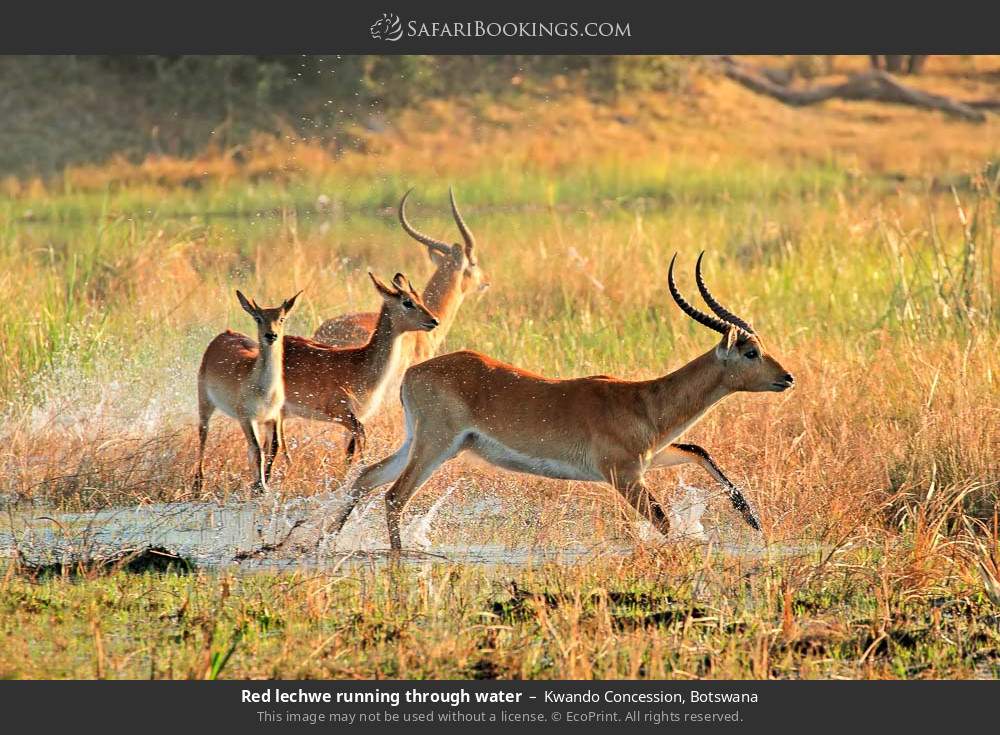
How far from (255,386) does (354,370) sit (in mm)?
609

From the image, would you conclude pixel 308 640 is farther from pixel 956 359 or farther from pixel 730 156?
pixel 730 156

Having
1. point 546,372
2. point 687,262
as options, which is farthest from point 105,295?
point 687,262

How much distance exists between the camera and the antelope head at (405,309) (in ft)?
27.1

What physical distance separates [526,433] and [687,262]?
6.68m

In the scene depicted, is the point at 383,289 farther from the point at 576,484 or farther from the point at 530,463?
the point at 530,463

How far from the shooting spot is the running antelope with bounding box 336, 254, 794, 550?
6883 mm

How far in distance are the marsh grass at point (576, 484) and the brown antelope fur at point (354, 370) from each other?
0.25m

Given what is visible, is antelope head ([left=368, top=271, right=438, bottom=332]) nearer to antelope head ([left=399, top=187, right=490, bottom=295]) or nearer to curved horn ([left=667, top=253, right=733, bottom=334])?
antelope head ([left=399, top=187, right=490, bottom=295])

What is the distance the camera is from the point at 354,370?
27.0 feet

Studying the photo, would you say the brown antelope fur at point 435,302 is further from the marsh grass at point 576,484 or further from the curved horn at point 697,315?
the curved horn at point 697,315

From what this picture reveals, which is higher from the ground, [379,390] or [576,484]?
[379,390]

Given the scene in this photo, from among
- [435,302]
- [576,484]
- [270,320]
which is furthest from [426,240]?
[576,484]

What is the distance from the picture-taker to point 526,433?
6914 millimetres

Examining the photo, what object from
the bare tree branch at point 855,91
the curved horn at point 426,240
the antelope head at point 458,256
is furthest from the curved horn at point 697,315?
the bare tree branch at point 855,91
